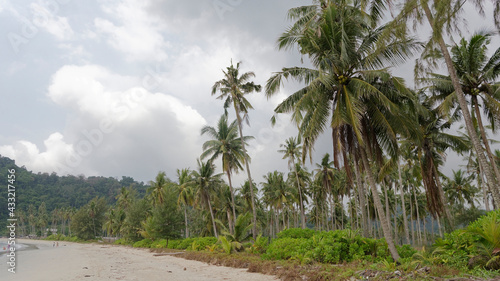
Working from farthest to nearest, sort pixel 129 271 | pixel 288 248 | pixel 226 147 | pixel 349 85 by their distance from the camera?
pixel 226 147
pixel 288 248
pixel 129 271
pixel 349 85

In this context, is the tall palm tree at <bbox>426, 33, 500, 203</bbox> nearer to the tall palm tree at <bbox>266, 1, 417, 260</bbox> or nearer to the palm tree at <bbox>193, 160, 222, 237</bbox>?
the tall palm tree at <bbox>266, 1, 417, 260</bbox>

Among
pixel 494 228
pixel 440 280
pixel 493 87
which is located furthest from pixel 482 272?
pixel 493 87

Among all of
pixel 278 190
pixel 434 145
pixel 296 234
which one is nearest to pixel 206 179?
pixel 278 190

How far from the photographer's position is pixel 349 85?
1110 cm

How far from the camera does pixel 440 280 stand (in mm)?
6363

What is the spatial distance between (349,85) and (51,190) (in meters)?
156

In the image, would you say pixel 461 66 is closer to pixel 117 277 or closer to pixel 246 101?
pixel 246 101

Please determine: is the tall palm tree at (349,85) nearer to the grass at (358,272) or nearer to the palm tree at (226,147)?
the grass at (358,272)

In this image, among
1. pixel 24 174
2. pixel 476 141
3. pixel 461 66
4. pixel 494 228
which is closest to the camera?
pixel 494 228

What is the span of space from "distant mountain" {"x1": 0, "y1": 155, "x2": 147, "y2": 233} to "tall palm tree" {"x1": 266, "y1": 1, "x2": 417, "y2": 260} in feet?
404

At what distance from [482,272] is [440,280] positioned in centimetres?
104

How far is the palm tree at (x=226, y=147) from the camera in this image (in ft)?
87.1

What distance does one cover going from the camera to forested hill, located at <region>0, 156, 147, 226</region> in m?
109

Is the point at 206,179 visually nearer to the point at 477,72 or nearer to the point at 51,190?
the point at 477,72
